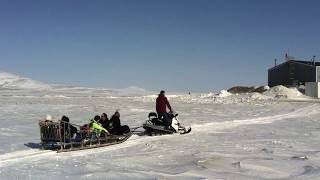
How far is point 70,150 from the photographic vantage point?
1614 centimetres

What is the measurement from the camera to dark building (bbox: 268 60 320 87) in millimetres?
72750

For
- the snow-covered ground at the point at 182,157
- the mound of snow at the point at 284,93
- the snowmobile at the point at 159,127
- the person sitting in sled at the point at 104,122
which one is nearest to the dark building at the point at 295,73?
the mound of snow at the point at 284,93

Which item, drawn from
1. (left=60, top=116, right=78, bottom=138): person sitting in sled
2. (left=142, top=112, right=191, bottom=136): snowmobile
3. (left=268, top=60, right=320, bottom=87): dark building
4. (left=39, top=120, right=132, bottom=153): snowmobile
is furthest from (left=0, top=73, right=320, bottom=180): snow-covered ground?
(left=268, top=60, right=320, bottom=87): dark building

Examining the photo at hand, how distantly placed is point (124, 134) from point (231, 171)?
7.07 m

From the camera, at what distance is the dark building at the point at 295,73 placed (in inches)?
2864

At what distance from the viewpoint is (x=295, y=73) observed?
78000 millimetres

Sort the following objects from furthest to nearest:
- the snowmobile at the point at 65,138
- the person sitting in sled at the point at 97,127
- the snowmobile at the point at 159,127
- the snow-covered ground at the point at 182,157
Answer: the snowmobile at the point at 159,127, the person sitting in sled at the point at 97,127, the snowmobile at the point at 65,138, the snow-covered ground at the point at 182,157

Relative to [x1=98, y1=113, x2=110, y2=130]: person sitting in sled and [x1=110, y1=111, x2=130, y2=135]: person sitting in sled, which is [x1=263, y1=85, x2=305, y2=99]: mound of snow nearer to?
[x1=110, y1=111, x2=130, y2=135]: person sitting in sled

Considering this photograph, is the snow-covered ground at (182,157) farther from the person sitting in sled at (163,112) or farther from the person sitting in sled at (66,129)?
the person sitting in sled at (163,112)

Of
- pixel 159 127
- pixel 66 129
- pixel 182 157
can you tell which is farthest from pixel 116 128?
pixel 182 157

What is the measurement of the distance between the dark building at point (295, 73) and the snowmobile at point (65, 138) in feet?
192

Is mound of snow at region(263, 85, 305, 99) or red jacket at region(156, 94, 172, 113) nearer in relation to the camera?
red jacket at region(156, 94, 172, 113)

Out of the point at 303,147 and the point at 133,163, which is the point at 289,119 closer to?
the point at 303,147

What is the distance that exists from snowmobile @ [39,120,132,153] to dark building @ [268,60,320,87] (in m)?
58.4
